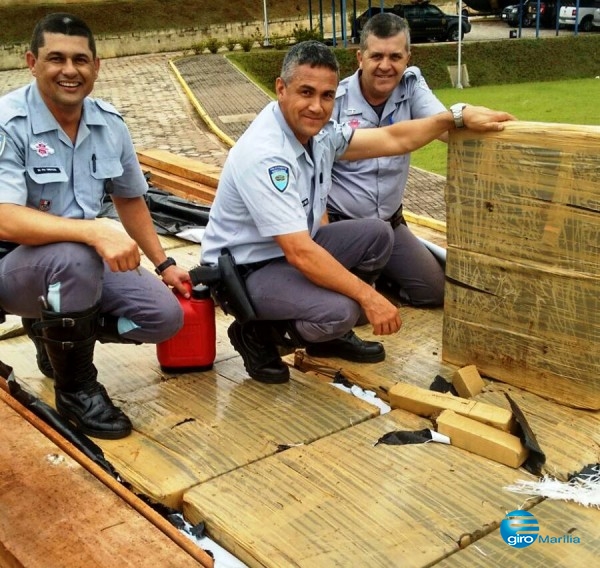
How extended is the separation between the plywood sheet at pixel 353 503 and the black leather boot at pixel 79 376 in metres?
0.49

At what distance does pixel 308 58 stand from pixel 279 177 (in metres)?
0.42

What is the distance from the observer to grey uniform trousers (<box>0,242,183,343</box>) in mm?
2408

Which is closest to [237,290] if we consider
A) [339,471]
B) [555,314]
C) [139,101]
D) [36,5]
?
[339,471]

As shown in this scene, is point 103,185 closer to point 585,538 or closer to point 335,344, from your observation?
point 335,344

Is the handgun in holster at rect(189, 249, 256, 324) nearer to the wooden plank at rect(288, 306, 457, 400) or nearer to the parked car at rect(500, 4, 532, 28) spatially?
the wooden plank at rect(288, 306, 457, 400)

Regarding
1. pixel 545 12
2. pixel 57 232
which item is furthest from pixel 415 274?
pixel 545 12

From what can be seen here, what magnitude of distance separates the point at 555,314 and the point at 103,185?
170cm

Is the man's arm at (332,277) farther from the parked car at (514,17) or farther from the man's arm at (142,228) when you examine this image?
the parked car at (514,17)

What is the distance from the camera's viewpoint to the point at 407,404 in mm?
2658

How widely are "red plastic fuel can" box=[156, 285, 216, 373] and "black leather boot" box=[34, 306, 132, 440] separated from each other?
0.38 meters

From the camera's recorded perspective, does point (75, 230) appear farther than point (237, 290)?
No

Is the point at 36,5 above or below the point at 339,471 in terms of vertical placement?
above

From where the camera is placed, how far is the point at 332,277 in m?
2.63

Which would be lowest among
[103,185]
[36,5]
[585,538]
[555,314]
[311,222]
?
[585,538]
